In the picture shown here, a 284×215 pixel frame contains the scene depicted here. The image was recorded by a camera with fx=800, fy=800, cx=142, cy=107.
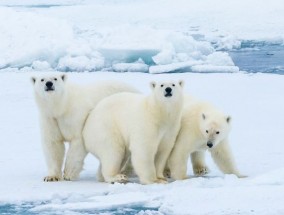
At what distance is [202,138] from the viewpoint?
217 inches

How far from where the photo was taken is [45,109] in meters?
5.57

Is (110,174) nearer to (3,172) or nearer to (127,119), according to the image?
(127,119)

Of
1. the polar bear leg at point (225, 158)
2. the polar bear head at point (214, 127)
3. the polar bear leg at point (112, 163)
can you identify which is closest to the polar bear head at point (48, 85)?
the polar bear leg at point (112, 163)

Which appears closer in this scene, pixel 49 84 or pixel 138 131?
pixel 138 131

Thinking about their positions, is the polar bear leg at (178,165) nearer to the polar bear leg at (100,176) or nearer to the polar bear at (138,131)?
the polar bear at (138,131)

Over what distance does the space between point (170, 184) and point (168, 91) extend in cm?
62

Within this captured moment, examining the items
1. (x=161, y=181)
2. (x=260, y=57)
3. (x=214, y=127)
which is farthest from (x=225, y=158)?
(x=260, y=57)

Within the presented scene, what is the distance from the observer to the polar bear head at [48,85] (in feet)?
18.0

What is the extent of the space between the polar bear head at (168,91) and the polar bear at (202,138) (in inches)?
9.4

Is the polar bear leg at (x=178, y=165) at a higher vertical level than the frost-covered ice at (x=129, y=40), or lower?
higher

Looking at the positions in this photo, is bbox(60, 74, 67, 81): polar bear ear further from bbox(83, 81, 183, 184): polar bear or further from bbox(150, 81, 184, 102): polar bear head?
bbox(150, 81, 184, 102): polar bear head

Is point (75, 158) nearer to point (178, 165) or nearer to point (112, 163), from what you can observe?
point (112, 163)

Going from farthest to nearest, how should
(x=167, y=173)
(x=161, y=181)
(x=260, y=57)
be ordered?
(x=260, y=57) < (x=167, y=173) < (x=161, y=181)

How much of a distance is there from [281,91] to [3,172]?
518cm
